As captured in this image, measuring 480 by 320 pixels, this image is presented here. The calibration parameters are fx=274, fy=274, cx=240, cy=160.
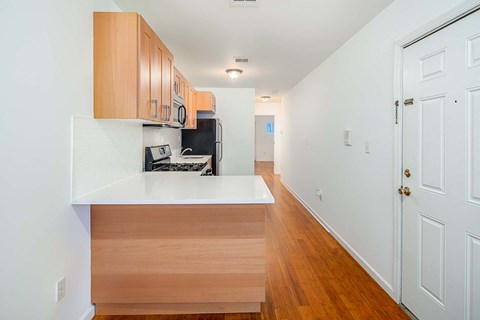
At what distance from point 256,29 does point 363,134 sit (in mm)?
1551

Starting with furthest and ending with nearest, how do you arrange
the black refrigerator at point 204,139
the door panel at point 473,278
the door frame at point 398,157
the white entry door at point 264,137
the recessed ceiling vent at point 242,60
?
the white entry door at point 264,137 → the black refrigerator at point 204,139 → the recessed ceiling vent at point 242,60 → the door frame at point 398,157 → the door panel at point 473,278

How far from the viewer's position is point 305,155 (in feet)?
17.1

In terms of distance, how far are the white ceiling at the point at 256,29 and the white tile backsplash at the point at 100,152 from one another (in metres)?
1.11

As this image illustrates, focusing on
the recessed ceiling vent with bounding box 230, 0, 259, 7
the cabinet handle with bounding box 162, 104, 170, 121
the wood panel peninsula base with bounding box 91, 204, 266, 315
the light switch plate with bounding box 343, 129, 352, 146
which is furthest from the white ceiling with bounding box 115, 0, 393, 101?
the wood panel peninsula base with bounding box 91, 204, 266, 315

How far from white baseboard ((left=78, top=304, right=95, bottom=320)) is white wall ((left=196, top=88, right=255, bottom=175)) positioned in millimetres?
4407

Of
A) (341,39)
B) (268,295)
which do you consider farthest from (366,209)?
(341,39)

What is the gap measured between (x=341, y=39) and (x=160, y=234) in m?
2.85


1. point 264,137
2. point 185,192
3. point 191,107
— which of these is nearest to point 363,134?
point 185,192

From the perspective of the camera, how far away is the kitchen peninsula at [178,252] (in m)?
1.92

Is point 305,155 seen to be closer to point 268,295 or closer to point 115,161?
point 268,295

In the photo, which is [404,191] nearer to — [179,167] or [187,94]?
[179,167]

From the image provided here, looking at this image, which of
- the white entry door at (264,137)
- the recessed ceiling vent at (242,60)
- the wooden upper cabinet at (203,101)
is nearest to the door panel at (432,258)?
the recessed ceiling vent at (242,60)

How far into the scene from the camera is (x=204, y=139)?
207 inches

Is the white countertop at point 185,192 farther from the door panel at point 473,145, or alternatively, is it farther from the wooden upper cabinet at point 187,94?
the wooden upper cabinet at point 187,94
